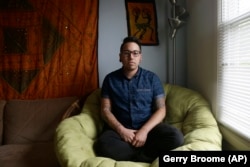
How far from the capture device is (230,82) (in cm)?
178

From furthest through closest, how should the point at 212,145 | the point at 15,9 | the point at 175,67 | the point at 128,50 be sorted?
1. the point at 175,67
2. the point at 15,9
3. the point at 128,50
4. the point at 212,145

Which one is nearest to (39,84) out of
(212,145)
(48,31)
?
(48,31)

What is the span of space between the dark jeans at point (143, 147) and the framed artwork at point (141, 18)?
48.4 inches

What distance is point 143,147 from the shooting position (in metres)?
1.75

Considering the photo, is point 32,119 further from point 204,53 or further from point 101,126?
point 204,53

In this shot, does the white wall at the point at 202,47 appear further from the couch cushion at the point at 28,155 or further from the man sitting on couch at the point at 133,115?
the couch cushion at the point at 28,155

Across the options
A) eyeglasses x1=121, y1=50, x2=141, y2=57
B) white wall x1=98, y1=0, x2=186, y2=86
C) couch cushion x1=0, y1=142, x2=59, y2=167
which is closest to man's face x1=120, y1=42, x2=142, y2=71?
eyeglasses x1=121, y1=50, x2=141, y2=57

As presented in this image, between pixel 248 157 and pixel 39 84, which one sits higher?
pixel 39 84

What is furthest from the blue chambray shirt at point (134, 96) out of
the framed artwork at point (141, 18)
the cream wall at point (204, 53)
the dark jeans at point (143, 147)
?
the framed artwork at point (141, 18)

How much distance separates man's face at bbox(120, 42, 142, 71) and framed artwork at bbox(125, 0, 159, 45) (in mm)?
737

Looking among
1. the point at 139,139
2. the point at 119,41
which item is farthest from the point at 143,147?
the point at 119,41

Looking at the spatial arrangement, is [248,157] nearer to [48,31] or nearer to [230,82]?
[230,82]

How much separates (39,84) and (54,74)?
0.19m

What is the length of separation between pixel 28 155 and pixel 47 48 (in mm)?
1127
